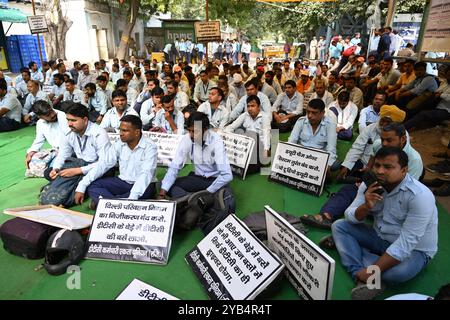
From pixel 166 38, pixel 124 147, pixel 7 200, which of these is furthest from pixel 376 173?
pixel 166 38

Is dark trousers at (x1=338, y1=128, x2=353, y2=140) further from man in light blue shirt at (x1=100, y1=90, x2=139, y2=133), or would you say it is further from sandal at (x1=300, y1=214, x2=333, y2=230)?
man in light blue shirt at (x1=100, y1=90, x2=139, y2=133)

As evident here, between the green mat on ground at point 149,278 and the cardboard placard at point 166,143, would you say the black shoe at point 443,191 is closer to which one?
the green mat on ground at point 149,278

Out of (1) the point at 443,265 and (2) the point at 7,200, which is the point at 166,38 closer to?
(2) the point at 7,200

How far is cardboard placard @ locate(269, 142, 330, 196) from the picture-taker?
13.8 ft

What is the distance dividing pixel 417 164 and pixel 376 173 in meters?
1.21

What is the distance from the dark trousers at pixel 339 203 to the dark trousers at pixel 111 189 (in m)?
2.10

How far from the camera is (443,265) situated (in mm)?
2939

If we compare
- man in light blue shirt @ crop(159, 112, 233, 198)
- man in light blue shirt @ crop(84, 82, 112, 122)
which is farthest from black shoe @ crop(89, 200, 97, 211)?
man in light blue shirt @ crop(84, 82, 112, 122)

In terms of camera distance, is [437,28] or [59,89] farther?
[59,89]

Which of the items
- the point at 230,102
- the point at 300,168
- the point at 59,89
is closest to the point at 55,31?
the point at 59,89

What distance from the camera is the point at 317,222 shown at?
11.4 ft

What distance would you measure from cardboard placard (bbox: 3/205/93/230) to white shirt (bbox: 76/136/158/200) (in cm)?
61

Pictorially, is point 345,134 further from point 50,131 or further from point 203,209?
point 50,131

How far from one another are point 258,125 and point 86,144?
108 inches
